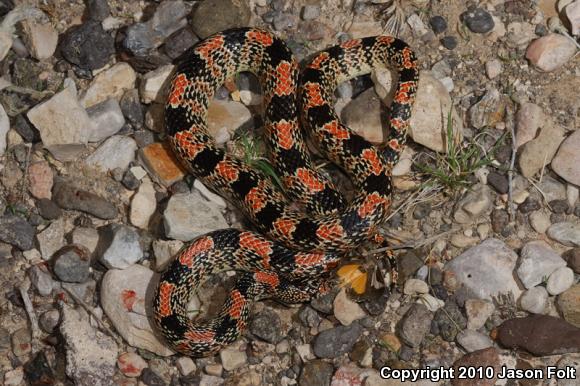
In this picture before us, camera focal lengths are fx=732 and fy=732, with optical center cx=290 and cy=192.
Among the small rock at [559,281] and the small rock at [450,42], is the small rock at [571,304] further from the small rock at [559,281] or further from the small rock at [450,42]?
the small rock at [450,42]

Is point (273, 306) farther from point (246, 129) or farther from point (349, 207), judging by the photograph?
point (246, 129)

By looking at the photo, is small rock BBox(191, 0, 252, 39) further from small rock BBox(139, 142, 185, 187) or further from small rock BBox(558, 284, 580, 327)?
small rock BBox(558, 284, 580, 327)

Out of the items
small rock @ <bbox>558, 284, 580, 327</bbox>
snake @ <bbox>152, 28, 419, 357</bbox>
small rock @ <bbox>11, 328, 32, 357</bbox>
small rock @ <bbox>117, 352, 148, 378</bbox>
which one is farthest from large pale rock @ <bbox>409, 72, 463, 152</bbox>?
small rock @ <bbox>11, 328, 32, 357</bbox>

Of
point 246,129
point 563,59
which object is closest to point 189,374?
point 246,129

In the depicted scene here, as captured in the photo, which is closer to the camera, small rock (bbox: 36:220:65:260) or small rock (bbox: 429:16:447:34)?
small rock (bbox: 36:220:65:260)

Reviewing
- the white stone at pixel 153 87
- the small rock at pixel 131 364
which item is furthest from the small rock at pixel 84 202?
the small rock at pixel 131 364
